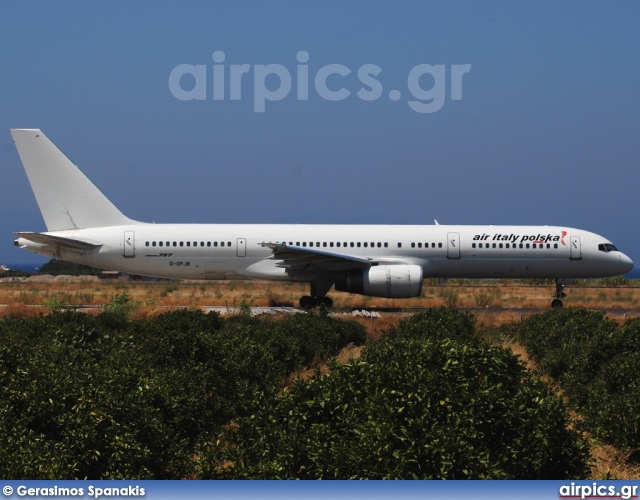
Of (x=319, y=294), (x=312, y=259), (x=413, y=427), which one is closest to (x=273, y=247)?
(x=312, y=259)

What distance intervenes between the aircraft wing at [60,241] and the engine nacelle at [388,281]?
29.8 ft

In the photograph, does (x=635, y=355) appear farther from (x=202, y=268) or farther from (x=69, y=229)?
(x=69, y=229)

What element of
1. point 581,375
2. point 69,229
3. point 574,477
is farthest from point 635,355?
point 69,229

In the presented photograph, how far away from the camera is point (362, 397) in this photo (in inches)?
309

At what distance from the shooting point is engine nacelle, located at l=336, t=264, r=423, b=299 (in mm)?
27266

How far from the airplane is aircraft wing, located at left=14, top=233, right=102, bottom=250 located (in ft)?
0.13

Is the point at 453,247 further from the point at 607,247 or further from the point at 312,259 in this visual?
the point at 607,247

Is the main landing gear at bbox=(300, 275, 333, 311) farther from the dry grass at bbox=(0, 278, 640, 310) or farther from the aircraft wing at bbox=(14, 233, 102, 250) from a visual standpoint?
the aircraft wing at bbox=(14, 233, 102, 250)

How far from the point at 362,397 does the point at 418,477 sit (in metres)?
1.27

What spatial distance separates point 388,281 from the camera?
27.2 meters

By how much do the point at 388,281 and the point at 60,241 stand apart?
11.2m

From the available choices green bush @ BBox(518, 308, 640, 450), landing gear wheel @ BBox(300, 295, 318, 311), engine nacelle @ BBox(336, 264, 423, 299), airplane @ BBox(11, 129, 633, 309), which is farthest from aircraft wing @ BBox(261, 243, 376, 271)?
green bush @ BBox(518, 308, 640, 450)

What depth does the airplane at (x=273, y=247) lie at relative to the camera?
27.8m

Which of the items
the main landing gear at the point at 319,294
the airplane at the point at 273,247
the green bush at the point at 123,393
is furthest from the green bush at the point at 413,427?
the main landing gear at the point at 319,294
